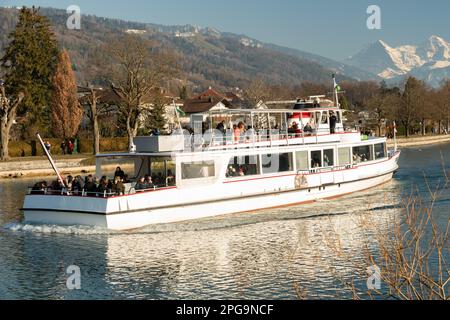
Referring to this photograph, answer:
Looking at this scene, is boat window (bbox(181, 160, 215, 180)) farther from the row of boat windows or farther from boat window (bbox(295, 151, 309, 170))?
boat window (bbox(295, 151, 309, 170))

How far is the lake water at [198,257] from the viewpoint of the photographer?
17.7 meters

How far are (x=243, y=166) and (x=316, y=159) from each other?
5.12 m

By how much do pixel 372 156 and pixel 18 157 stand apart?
Result: 122ft

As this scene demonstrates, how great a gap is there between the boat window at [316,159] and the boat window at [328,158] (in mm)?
353

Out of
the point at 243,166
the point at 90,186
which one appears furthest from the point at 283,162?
the point at 90,186

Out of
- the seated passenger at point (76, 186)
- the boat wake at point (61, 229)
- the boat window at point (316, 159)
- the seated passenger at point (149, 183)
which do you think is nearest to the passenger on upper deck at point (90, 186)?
the seated passenger at point (76, 186)

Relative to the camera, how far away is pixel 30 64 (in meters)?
73.7

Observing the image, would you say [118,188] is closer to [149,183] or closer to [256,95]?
[149,183]

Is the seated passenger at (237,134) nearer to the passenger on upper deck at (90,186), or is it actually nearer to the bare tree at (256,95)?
the passenger on upper deck at (90,186)

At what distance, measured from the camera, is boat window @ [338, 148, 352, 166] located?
35062mm

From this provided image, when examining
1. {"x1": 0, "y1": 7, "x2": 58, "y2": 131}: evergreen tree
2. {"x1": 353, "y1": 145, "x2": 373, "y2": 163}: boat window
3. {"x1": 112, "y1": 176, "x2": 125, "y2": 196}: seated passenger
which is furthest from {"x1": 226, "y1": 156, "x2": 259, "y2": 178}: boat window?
{"x1": 0, "y1": 7, "x2": 58, "y2": 131}: evergreen tree
